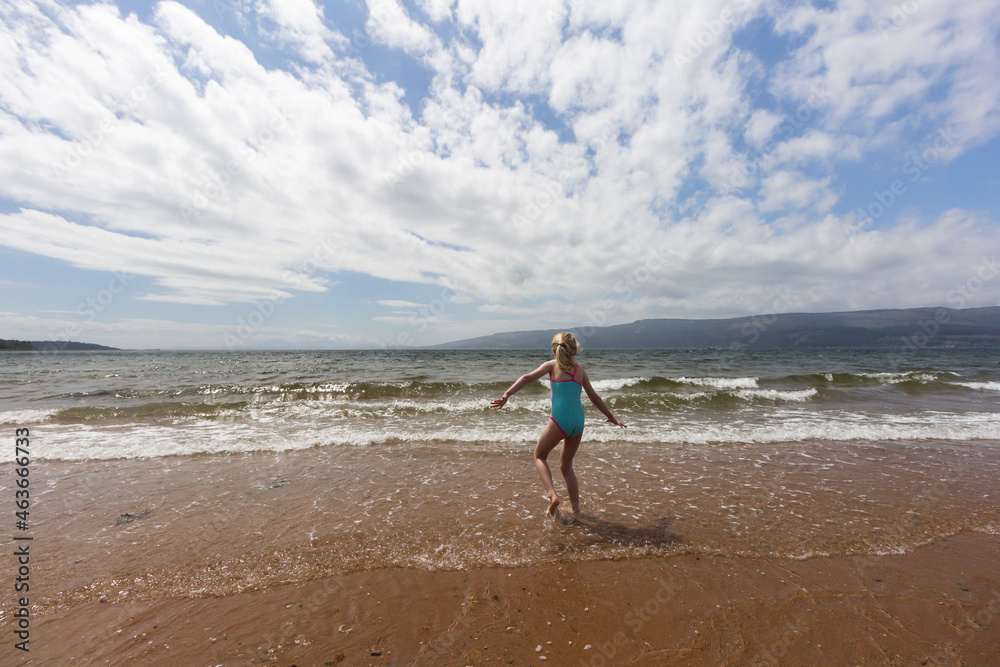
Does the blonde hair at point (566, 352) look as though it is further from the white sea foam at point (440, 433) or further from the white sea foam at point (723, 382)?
the white sea foam at point (723, 382)

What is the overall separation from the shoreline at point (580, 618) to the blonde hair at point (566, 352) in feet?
7.57

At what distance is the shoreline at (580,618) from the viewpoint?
2900 mm

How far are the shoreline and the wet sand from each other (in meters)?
0.02

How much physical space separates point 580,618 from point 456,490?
132 inches

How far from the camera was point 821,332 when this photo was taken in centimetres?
14000

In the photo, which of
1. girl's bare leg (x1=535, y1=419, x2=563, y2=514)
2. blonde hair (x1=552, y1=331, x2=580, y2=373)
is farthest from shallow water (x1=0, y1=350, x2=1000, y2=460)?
blonde hair (x1=552, y1=331, x2=580, y2=373)

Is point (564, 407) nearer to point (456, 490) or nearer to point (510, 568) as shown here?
point (510, 568)

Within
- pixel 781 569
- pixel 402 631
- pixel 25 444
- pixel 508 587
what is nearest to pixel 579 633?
pixel 508 587

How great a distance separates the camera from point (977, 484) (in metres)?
6.52

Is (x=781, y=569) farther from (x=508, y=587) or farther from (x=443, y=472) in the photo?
(x=443, y=472)

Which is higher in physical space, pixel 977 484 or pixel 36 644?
pixel 36 644

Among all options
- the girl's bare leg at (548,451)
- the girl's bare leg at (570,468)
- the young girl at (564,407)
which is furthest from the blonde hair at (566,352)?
the girl's bare leg at (570,468)

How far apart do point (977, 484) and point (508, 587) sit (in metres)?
8.51

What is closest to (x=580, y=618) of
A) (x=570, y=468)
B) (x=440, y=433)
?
→ (x=570, y=468)
